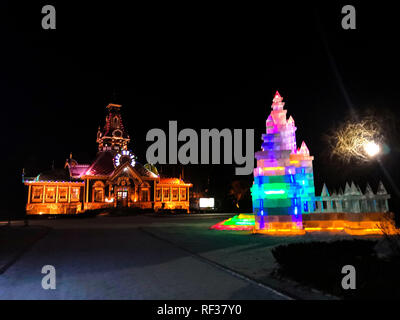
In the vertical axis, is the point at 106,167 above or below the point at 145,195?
above

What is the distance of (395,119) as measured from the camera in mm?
21016

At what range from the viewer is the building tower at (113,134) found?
59.9 meters

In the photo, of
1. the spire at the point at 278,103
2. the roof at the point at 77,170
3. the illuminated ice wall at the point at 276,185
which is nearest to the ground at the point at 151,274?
the illuminated ice wall at the point at 276,185

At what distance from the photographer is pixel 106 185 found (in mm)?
53562

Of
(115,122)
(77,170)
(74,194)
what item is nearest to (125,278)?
(74,194)

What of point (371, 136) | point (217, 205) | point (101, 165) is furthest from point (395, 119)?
point (217, 205)

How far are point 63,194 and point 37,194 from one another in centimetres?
387

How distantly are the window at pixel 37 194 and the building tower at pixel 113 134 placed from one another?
44.6ft

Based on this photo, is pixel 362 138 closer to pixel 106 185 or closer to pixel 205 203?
pixel 205 203

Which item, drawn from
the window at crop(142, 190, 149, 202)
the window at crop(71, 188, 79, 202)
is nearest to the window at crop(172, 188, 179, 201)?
the window at crop(142, 190, 149, 202)
